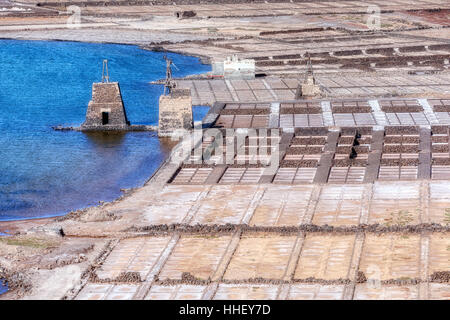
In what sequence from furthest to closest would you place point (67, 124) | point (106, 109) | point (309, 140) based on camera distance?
point (67, 124) → point (106, 109) → point (309, 140)

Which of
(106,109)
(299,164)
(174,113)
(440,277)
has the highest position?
(440,277)

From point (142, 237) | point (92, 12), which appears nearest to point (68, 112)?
point (142, 237)

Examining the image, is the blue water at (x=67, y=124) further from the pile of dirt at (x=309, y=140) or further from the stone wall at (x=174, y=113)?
the pile of dirt at (x=309, y=140)

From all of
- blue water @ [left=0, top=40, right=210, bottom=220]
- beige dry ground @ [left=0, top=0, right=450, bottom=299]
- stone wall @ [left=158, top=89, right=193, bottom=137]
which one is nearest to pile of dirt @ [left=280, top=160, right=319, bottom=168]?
beige dry ground @ [left=0, top=0, right=450, bottom=299]

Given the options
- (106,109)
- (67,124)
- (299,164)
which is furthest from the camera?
(67,124)

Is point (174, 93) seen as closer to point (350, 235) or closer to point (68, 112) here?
point (68, 112)

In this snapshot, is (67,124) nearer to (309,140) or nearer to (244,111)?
→ (244,111)

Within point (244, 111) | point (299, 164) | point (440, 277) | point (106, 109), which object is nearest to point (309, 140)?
point (299, 164)
